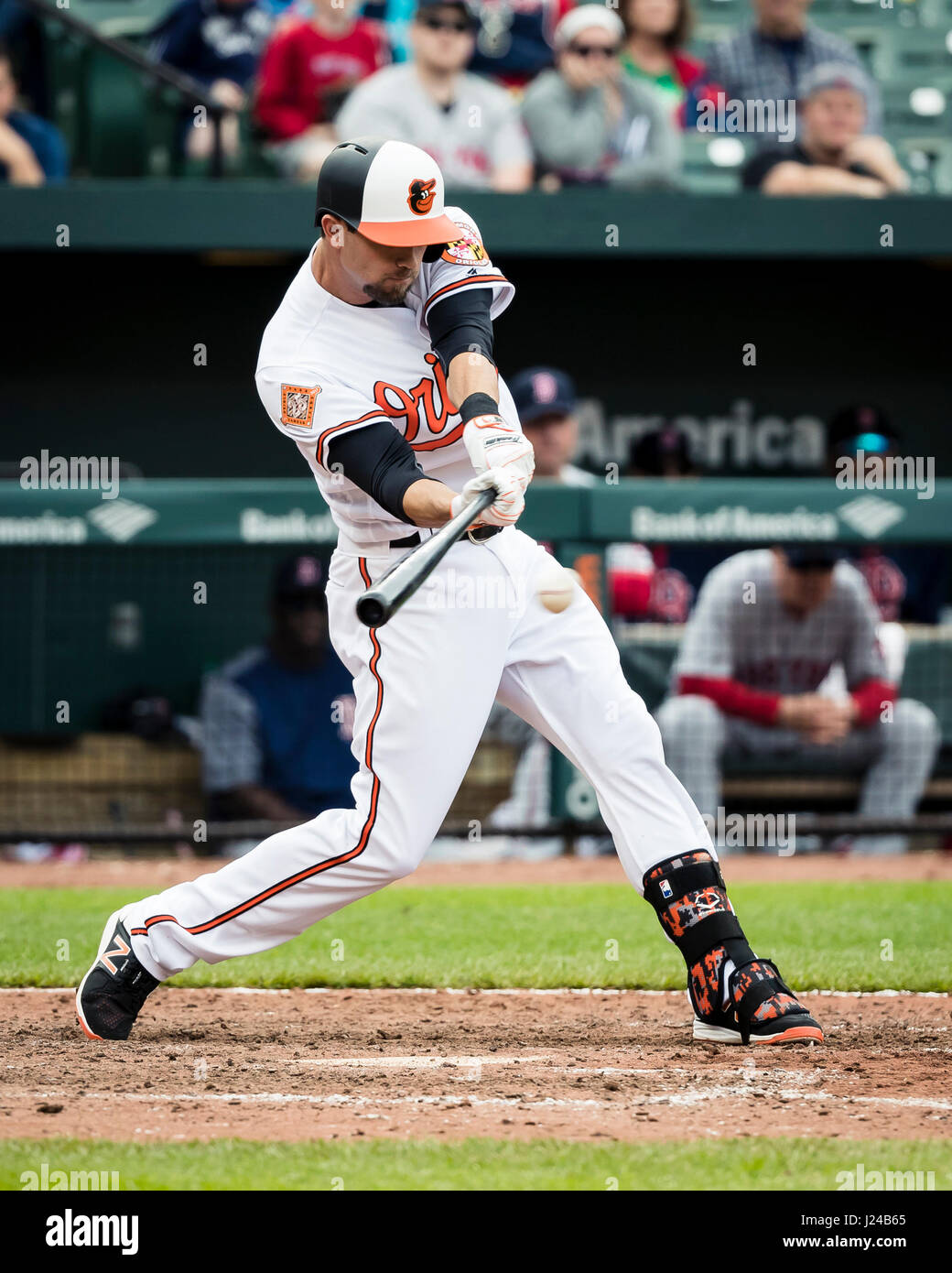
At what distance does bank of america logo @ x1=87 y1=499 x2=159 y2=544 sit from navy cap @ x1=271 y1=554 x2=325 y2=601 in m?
0.61

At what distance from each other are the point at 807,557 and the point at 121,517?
279 centimetres

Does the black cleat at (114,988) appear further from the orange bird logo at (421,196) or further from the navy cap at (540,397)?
the navy cap at (540,397)

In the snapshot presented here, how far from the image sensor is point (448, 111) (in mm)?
8555

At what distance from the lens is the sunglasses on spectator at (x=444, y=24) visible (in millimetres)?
8352

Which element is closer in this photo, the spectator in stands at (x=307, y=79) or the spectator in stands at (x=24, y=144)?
the spectator in stands at (x=24, y=144)

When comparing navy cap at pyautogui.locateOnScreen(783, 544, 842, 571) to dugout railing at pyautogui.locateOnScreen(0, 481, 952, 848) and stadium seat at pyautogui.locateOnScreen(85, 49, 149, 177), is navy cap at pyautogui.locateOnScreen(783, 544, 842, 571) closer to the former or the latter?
dugout railing at pyautogui.locateOnScreen(0, 481, 952, 848)

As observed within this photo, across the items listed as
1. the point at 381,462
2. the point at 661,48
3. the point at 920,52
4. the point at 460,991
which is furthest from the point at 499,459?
the point at 920,52

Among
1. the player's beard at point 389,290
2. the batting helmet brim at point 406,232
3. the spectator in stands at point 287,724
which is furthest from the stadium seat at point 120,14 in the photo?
the batting helmet brim at point 406,232

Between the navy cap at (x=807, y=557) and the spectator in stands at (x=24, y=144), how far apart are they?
4.21 m

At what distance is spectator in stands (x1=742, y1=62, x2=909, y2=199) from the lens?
28.3 feet
